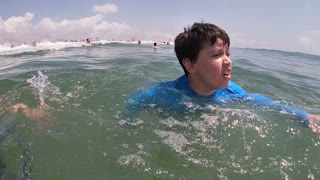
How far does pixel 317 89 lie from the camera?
7.39m

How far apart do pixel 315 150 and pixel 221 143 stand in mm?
940

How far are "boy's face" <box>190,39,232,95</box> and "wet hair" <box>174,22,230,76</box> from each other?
0.18 ft

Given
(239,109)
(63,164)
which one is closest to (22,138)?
(63,164)

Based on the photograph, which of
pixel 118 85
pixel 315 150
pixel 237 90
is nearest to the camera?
pixel 315 150

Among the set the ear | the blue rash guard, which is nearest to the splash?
the blue rash guard

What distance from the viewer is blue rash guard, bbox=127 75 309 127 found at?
398 cm

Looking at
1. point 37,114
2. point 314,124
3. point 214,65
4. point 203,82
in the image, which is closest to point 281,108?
point 314,124

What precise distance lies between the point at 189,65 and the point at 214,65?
1.48 feet

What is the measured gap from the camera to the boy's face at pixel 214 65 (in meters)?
3.40

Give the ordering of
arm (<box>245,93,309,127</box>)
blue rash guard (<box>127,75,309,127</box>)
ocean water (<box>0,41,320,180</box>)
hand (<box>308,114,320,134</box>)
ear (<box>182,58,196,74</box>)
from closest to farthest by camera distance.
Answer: ocean water (<box>0,41,320,180</box>) < hand (<box>308,114,320,134</box>) < arm (<box>245,93,309,127</box>) < ear (<box>182,58,196,74</box>) < blue rash guard (<box>127,75,309,127</box>)

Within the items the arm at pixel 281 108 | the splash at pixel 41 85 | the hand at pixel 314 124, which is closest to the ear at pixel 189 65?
the arm at pixel 281 108

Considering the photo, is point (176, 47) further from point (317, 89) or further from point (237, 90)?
point (317, 89)

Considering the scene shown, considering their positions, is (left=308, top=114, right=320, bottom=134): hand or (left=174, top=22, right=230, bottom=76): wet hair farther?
(left=174, top=22, right=230, bottom=76): wet hair

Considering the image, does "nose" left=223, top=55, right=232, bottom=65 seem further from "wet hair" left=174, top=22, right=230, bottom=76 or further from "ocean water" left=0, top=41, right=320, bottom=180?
"ocean water" left=0, top=41, right=320, bottom=180
